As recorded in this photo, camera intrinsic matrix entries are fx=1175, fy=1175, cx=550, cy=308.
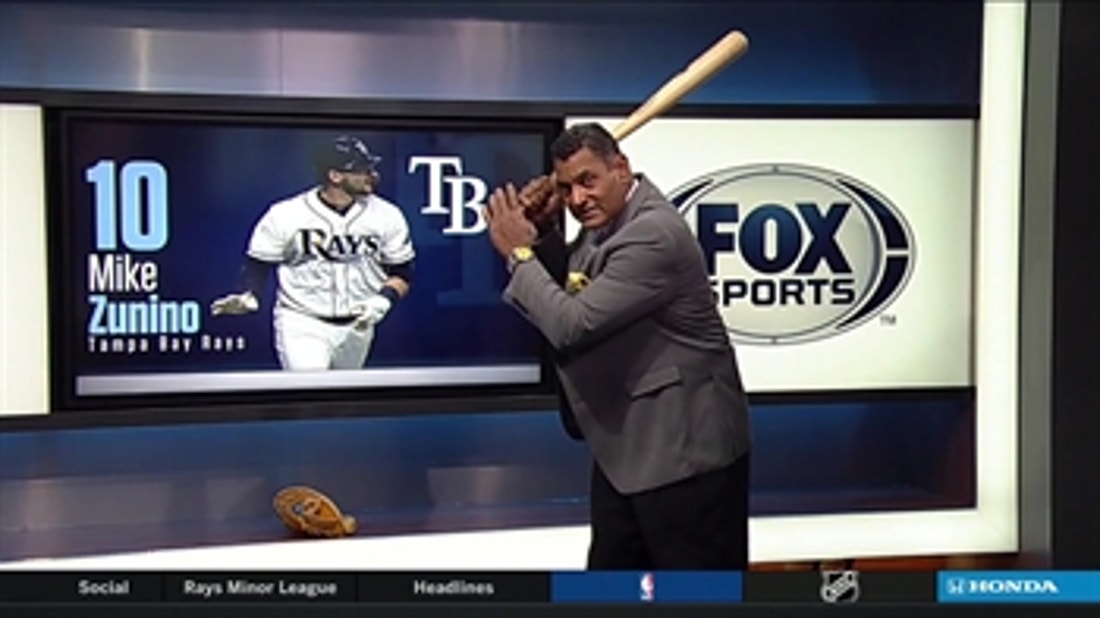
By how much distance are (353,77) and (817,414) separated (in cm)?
58

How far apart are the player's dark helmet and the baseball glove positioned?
32 centimetres

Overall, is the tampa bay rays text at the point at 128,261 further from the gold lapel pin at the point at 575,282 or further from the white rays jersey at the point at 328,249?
the gold lapel pin at the point at 575,282

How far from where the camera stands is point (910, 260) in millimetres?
1218

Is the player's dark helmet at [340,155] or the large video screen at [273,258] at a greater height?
the player's dark helmet at [340,155]

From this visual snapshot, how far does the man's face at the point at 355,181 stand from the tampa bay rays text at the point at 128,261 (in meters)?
0.17

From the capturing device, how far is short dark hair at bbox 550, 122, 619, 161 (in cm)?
119

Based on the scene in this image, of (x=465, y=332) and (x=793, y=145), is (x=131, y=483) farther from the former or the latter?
(x=793, y=145)

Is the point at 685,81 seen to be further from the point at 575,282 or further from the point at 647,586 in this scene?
the point at 647,586

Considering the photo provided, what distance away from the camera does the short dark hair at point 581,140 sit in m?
1.19

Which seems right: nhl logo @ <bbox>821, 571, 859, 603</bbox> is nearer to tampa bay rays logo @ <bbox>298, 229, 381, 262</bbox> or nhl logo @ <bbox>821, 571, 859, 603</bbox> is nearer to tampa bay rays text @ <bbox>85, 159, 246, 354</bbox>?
tampa bay rays logo @ <bbox>298, 229, 381, 262</bbox>

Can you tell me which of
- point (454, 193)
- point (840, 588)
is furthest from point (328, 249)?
point (840, 588)

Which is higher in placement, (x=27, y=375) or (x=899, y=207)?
(x=899, y=207)

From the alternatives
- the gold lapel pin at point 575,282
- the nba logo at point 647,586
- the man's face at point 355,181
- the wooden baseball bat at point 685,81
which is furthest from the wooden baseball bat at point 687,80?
the nba logo at point 647,586

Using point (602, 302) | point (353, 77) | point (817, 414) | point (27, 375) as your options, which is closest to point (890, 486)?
point (817, 414)
